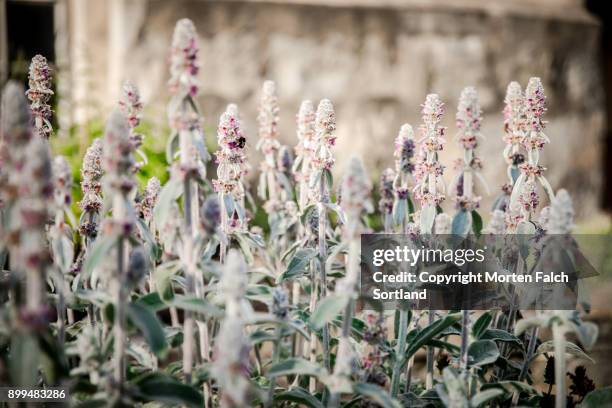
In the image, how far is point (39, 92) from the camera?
6.61 ft

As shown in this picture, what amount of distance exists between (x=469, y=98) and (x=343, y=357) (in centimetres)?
76

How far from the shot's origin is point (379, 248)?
Result: 2238 millimetres

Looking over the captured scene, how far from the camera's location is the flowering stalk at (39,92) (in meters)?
1.98

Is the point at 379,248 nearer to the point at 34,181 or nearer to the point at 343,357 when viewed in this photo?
the point at 343,357

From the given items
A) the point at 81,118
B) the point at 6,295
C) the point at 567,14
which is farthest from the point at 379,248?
the point at 567,14

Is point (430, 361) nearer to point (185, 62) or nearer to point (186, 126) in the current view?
point (186, 126)

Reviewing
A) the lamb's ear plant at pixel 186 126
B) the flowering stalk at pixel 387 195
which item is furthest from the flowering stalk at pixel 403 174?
the lamb's ear plant at pixel 186 126

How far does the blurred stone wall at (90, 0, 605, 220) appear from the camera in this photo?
5375 mm

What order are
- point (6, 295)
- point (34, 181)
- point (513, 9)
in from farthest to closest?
Result: point (513, 9), point (6, 295), point (34, 181)

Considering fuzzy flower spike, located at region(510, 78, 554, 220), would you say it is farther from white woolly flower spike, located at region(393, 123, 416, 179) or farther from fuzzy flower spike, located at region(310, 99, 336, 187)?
fuzzy flower spike, located at region(310, 99, 336, 187)

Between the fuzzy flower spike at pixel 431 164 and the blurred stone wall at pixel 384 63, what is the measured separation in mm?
3130

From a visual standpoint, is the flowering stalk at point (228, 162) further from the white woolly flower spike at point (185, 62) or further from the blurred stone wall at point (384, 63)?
the blurred stone wall at point (384, 63)

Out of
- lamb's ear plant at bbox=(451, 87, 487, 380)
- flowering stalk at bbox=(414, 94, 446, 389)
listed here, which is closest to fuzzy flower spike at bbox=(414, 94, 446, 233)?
flowering stalk at bbox=(414, 94, 446, 389)

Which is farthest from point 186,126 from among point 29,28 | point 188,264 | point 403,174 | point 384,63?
point 384,63
